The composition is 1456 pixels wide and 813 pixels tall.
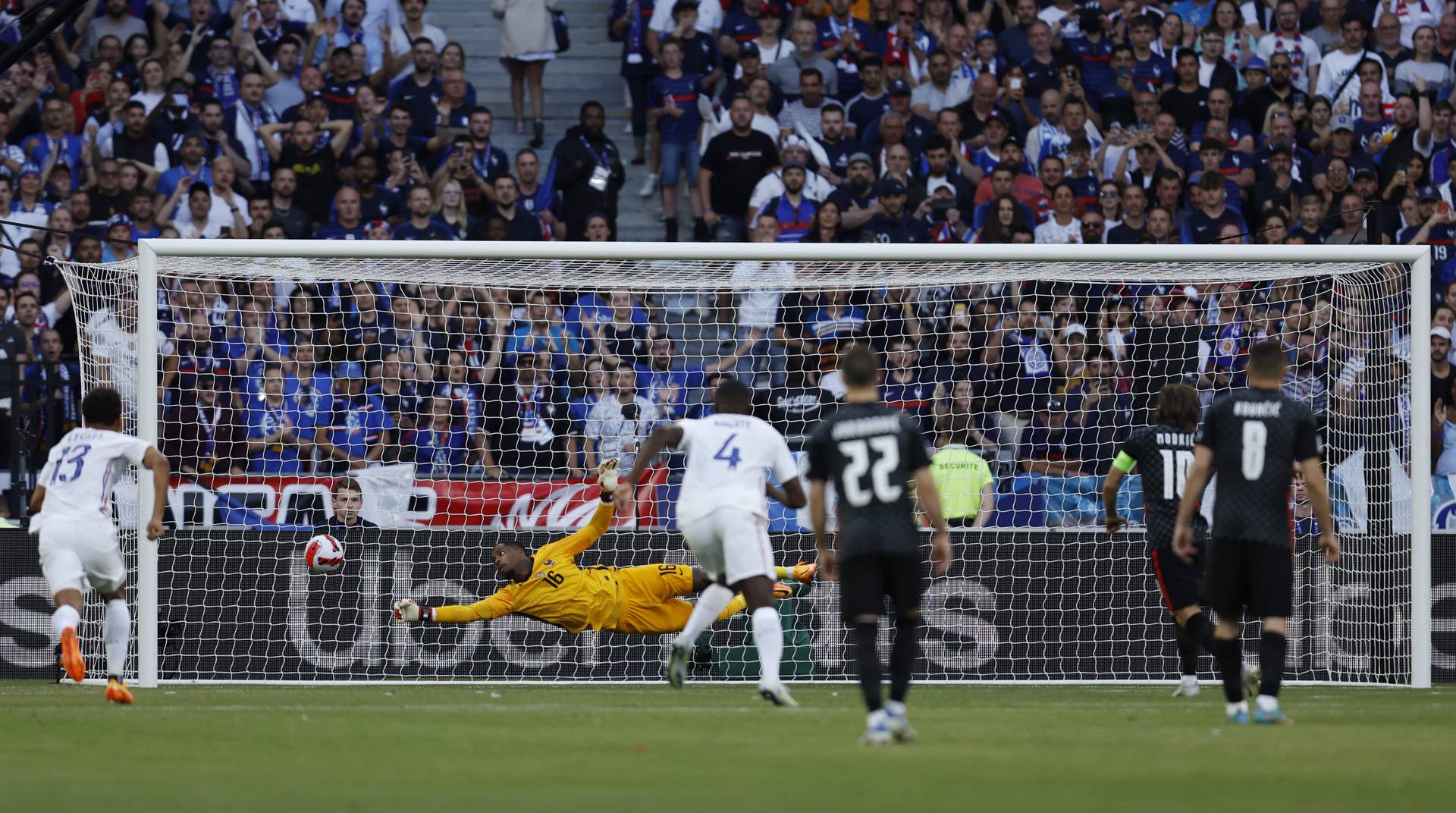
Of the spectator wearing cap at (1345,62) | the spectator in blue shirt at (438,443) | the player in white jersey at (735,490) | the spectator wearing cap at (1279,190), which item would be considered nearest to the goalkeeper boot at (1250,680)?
the player in white jersey at (735,490)

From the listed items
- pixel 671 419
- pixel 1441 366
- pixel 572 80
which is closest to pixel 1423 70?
pixel 1441 366

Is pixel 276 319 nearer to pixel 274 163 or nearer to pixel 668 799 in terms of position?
pixel 274 163

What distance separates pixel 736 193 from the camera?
19359 millimetres

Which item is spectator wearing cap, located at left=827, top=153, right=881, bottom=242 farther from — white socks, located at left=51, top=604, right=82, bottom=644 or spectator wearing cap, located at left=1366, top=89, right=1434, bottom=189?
white socks, located at left=51, top=604, right=82, bottom=644

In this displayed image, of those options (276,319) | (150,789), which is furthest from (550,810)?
(276,319)

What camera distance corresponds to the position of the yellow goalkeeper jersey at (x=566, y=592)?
12.9 m

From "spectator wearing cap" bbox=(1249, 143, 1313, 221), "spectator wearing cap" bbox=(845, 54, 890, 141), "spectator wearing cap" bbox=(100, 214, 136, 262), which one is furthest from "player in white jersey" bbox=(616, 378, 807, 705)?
"spectator wearing cap" bbox=(1249, 143, 1313, 221)

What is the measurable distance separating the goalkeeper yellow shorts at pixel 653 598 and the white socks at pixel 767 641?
95.1 inches

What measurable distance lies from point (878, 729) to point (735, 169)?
11.8 metres

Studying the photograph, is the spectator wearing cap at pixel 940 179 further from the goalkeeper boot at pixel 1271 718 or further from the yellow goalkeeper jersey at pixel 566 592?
the goalkeeper boot at pixel 1271 718

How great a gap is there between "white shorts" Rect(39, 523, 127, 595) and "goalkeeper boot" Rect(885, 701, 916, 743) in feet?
17.5

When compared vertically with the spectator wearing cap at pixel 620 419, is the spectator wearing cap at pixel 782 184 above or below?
above

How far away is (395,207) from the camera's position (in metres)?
18.8

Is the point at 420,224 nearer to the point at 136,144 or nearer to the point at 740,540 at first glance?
the point at 136,144
